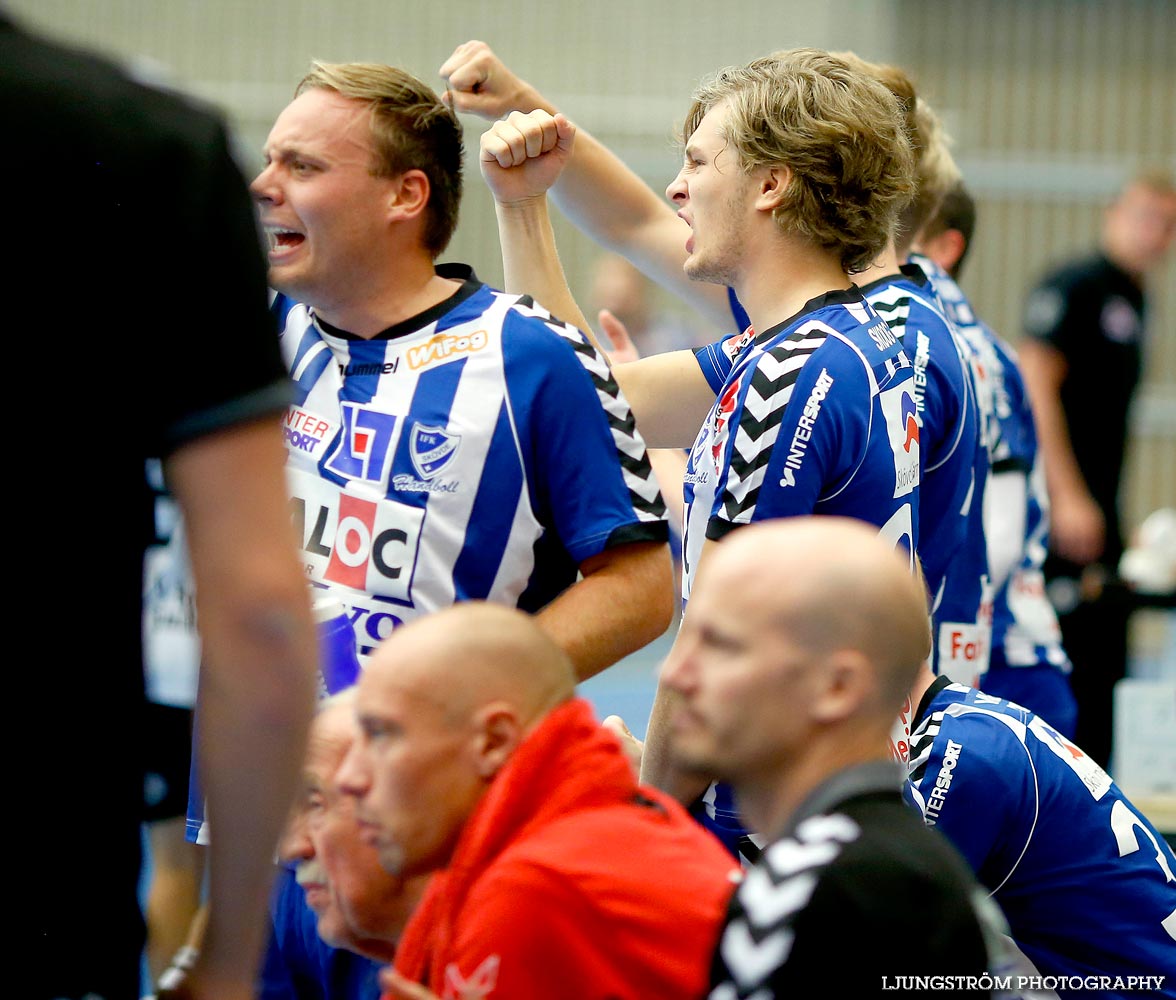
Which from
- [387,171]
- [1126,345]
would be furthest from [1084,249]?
[387,171]

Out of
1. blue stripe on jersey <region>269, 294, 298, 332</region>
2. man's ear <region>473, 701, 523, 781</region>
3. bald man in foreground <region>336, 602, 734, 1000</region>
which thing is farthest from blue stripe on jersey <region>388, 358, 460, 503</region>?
man's ear <region>473, 701, 523, 781</region>

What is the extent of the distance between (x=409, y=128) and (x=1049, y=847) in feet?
5.45

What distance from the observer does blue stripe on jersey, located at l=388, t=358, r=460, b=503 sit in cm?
276

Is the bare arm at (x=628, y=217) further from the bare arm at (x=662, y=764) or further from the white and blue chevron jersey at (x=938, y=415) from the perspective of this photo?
the bare arm at (x=662, y=764)

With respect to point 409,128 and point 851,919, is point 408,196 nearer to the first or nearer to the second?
point 409,128

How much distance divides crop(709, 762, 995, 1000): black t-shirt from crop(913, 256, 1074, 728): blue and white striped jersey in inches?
95.3

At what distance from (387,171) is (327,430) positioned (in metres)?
0.50

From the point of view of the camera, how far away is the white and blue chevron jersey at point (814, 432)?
2557mm

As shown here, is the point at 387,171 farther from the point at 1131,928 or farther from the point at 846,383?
the point at 1131,928

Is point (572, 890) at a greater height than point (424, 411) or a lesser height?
lesser

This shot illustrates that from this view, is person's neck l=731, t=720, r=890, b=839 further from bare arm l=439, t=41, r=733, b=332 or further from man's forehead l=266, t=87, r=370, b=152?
bare arm l=439, t=41, r=733, b=332

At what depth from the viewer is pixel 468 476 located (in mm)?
2754

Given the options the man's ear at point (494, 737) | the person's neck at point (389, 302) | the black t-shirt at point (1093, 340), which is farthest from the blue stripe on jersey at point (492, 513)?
the black t-shirt at point (1093, 340)

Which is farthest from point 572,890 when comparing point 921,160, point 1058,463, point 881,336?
point 1058,463
